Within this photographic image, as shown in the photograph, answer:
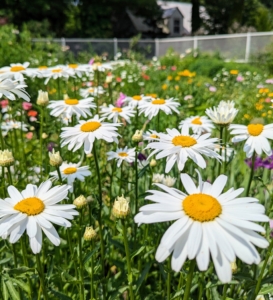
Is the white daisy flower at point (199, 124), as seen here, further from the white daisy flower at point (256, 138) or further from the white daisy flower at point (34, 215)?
the white daisy flower at point (34, 215)

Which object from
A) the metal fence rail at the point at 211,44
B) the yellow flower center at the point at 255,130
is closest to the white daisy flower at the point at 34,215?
the yellow flower center at the point at 255,130

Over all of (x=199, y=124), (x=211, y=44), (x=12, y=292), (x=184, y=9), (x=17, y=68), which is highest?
(x=184, y=9)

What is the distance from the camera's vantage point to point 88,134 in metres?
1.21

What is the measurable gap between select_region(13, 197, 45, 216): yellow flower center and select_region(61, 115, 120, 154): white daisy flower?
29cm

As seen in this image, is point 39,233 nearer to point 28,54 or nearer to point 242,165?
point 242,165

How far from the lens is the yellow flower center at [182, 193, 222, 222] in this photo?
681 millimetres

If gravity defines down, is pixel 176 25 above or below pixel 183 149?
above

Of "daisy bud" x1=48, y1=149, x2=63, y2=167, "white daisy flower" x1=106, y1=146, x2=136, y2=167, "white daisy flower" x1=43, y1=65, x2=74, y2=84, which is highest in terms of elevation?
"white daisy flower" x1=43, y1=65, x2=74, y2=84

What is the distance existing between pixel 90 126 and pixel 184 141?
347mm

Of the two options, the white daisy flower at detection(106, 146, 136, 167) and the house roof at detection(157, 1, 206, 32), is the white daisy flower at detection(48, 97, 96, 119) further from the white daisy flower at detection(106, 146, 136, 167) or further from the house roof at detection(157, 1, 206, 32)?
the house roof at detection(157, 1, 206, 32)

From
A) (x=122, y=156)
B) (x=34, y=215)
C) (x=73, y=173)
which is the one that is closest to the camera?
(x=34, y=215)

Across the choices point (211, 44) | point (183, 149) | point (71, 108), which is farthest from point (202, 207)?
point (211, 44)

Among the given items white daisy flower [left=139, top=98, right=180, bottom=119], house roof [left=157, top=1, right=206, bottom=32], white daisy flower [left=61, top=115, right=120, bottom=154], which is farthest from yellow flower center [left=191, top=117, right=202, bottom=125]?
house roof [left=157, top=1, right=206, bottom=32]

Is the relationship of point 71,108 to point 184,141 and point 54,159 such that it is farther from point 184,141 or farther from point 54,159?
point 184,141
